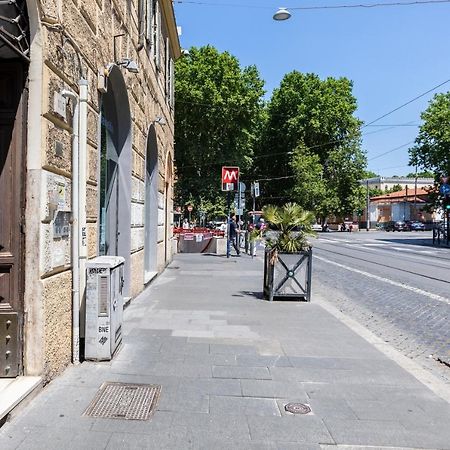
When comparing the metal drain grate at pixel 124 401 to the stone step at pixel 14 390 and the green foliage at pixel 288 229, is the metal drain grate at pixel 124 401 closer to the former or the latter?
the stone step at pixel 14 390

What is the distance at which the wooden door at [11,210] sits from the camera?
4.03 meters

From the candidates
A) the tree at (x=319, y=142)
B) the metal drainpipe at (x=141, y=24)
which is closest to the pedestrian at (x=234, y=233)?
the metal drainpipe at (x=141, y=24)

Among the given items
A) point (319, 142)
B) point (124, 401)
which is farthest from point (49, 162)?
point (319, 142)

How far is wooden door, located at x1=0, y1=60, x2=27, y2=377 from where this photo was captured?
13.2 feet

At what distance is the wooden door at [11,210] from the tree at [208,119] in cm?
3400

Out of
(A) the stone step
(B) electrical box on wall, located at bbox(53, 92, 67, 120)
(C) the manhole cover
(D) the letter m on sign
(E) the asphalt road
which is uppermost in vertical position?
(D) the letter m on sign

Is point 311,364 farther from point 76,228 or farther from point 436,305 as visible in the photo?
point 436,305

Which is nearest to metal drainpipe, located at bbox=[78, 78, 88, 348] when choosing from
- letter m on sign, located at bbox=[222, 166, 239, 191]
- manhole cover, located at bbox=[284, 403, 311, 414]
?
manhole cover, located at bbox=[284, 403, 311, 414]

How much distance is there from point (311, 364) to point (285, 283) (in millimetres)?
4041

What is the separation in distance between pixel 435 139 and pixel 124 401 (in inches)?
1607

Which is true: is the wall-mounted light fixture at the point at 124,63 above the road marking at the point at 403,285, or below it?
above

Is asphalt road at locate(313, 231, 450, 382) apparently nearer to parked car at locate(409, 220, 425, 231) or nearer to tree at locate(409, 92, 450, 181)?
tree at locate(409, 92, 450, 181)

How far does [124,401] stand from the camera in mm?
4039

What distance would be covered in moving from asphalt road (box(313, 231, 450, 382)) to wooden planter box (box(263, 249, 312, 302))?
0.81 meters
